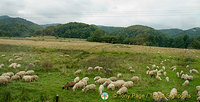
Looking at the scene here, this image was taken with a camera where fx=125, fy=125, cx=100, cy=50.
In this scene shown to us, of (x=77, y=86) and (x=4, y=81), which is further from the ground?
(x=4, y=81)

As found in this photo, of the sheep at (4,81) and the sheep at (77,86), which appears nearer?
the sheep at (77,86)

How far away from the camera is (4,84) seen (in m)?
11.1

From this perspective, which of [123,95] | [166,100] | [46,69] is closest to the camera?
[166,100]

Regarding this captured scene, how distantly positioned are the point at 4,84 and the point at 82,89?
702cm

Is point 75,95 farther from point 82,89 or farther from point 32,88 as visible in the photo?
point 32,88

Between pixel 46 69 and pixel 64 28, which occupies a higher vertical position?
pixel 64 28

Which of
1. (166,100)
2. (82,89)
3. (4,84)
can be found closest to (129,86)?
(166,100)

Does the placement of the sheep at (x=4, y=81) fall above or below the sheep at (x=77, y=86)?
above

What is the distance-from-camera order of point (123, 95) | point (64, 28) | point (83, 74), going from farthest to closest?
point (64, 28) → point (83, 74) → point (123, 95)

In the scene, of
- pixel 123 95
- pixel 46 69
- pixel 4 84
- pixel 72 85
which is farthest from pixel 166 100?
pixel 46 69

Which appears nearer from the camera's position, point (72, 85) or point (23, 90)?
point (23, 90)

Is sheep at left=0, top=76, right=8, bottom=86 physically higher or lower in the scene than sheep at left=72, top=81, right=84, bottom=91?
higher

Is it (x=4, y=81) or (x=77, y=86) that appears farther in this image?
(x=4, y=81)

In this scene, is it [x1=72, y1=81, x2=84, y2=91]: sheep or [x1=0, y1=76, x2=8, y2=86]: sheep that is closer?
[x1=72, y1=81, x2=84, y2=91]: sheep
